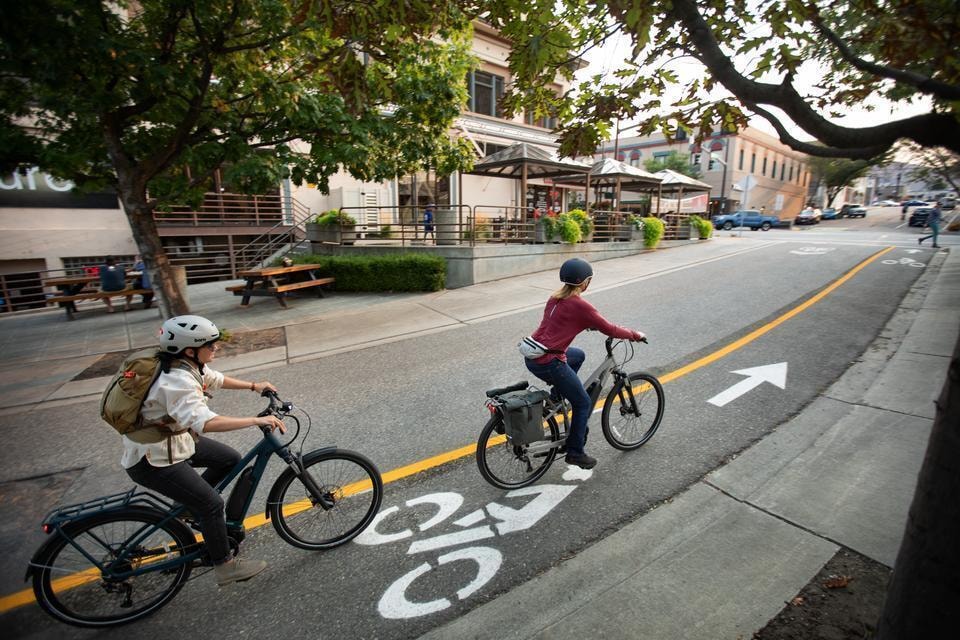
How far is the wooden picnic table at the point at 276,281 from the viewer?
11.8m

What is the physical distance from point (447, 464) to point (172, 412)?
2345 millimetres

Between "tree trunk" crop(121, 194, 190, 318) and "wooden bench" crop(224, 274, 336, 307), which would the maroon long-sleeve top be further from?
"wooden bench" crop(224, 274, 336, 307)

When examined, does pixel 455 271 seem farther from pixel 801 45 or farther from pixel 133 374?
pixel 133 374

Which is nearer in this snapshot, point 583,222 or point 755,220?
point 583,222

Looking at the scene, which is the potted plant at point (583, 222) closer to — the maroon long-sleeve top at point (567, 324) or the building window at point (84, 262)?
the maroon long-sleeve top at point (567, 324)

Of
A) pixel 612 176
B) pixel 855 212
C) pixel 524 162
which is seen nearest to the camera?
pixel 524 162

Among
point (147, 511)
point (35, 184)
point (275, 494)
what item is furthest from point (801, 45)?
point (35, 184)

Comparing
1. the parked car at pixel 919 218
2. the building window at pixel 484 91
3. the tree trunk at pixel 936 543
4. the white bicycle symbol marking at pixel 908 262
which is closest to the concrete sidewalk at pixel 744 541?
the tree trunk at pixel 936 543

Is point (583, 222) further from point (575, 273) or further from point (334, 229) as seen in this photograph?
point (575, 273)

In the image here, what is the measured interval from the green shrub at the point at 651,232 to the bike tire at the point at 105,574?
19.9m

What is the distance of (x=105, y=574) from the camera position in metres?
2.67

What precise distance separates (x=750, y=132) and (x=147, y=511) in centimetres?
5743

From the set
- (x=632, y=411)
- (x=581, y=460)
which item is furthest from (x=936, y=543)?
(x=632, y=411)

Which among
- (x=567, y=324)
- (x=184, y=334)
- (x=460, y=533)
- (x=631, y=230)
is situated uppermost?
(x=631, y=230)
